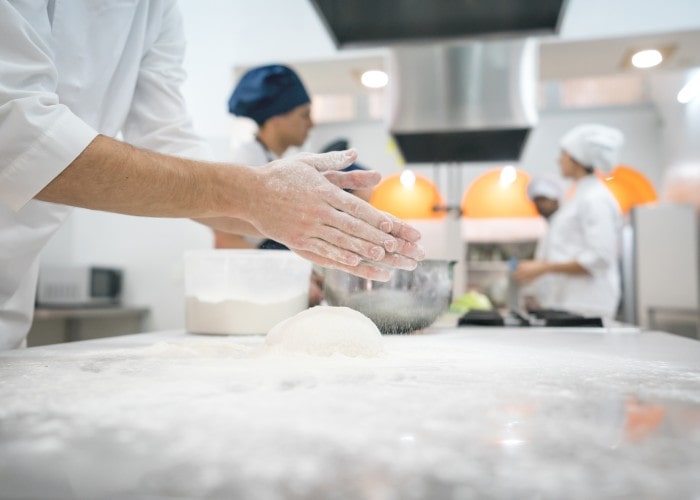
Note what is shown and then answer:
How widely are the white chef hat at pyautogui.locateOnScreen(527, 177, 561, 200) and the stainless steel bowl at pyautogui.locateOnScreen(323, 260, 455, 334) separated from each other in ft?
9.72

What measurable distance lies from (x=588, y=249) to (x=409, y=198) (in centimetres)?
114

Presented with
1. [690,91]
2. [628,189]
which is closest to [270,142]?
[628,189]

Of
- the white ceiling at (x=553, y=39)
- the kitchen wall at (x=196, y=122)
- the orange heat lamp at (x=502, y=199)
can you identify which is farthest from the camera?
the orange heat lamp at (x=502, y=199)

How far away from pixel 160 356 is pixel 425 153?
256 centimetres

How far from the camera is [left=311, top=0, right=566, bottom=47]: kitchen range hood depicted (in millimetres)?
1696

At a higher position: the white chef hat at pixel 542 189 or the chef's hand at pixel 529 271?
the white chef hat at pixel 542 189

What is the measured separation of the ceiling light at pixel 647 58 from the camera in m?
3.02

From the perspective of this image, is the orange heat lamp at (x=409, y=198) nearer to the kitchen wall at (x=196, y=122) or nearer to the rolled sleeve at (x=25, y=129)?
the kitchen wall at (x=196, y=122)

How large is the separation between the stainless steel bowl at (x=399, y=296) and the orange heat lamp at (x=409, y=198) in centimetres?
236

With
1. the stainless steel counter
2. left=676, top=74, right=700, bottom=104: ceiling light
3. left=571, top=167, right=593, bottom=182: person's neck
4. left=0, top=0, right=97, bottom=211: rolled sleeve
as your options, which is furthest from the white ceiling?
the stainless steel counter

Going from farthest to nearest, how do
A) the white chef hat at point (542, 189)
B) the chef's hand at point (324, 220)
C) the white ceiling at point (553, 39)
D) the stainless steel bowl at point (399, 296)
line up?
the white chef hat at point (542, 189) → the white ceiling at point (553, 39) → the stainless steel bowl at point (399, 296) → the chef's hand at point (324, 220)

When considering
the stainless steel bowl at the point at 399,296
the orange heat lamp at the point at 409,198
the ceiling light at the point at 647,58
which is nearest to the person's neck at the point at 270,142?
the stainless steel bowl at the point at 399,296

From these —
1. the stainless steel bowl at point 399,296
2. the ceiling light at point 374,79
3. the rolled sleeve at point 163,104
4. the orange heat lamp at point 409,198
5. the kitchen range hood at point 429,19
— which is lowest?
the stainless steel bowl at point 399,296

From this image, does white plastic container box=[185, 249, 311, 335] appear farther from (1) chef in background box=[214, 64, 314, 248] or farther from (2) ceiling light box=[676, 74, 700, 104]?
(2) ceiling light box=[676, 74, 700, 104]
